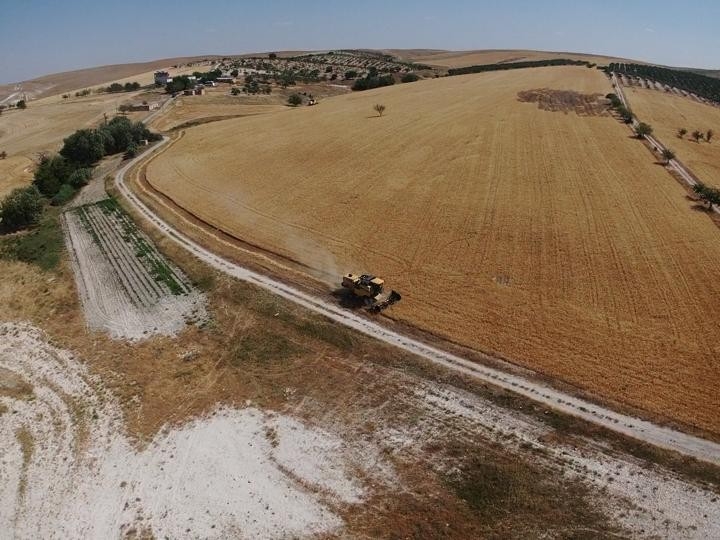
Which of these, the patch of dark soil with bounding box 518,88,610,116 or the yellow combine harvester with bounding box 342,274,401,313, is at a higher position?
the patch of dark soil with bounding box 518,88,610,116

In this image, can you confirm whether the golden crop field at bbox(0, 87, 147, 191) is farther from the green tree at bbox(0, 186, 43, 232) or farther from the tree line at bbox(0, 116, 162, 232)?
the green tree at bbox(0, 186, 43, 232)

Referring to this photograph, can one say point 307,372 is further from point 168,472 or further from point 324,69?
point 324,69

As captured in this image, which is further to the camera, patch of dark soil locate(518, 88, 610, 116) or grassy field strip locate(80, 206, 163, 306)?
patch of dark soil locate(518, 88, 610, 116)

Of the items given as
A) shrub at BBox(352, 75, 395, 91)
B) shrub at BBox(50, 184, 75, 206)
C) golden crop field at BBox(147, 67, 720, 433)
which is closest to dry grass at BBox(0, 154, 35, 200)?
shrub at BBox(50, 184, 75, 206)

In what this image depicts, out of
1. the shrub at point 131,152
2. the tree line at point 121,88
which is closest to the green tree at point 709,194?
the shrub at point 131,152

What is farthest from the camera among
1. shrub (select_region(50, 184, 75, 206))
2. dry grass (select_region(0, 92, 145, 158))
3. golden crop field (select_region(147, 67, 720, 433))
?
dry grass (select_region(0, 92, 145, 158))

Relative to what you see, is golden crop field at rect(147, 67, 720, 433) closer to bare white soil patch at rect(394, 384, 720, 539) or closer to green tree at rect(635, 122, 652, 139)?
green tree at rect(635, 122, 652, 139)

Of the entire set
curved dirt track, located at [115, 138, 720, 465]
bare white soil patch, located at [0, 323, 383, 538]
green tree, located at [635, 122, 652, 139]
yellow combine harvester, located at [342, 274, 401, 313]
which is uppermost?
green tree, located at [635, 122, 652, 139]

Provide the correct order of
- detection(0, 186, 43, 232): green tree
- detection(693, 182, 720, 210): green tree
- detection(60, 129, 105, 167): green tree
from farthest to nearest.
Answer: detection(60, 129, 105, 167): green tree, detection(0, 186, 43, 232): green tree, detection(693, 182, 720, 210): green tree

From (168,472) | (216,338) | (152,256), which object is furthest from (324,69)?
(168,472)
